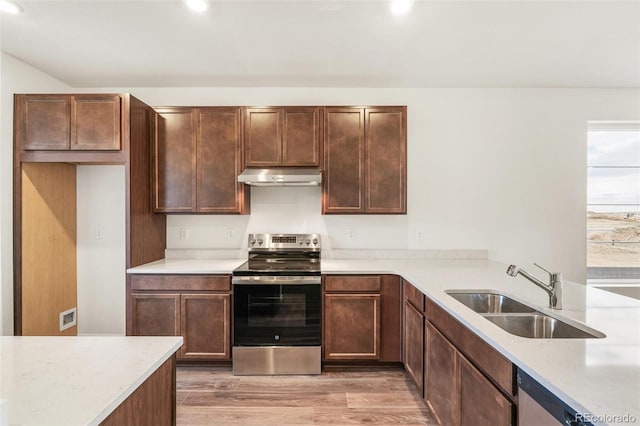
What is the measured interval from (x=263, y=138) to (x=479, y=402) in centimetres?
265

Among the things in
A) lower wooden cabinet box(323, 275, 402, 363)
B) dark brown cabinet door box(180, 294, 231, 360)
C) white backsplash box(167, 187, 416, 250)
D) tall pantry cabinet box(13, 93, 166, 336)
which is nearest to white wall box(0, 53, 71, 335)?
tall pantry cabinet box(13, 93, 166, 336)

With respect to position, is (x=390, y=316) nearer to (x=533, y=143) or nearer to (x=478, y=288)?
(x=478, y=288)

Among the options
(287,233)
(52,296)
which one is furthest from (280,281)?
(52,296)

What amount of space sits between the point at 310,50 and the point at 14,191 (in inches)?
109

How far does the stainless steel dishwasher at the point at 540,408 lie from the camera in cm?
91

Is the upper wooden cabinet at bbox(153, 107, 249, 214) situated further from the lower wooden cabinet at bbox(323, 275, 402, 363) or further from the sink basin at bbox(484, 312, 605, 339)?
the sink basin at bbox(484, 312, 605, 339)

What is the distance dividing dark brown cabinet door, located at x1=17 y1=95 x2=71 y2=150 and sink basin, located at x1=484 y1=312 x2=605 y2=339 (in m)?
3.53

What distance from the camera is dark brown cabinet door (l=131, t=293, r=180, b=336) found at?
2775 millimetres

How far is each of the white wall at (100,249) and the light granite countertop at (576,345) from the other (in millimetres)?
2975

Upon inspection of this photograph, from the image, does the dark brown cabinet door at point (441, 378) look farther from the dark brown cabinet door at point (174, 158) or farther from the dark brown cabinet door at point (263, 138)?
the dark brown cabinet door at point (174, 158)

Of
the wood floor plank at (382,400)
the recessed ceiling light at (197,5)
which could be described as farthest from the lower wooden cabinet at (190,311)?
the recessed ceiling light at (197,5)

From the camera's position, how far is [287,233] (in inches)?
133

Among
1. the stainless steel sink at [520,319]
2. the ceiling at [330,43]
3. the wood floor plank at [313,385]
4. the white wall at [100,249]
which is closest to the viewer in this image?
the stainless steel sink at [520,319]

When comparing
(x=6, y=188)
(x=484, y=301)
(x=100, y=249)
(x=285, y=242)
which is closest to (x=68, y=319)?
(x=100, y=249)
